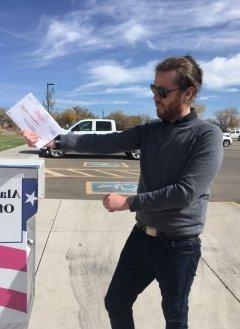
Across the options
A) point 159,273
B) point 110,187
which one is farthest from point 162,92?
point 110,187

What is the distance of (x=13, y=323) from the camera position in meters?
3.04

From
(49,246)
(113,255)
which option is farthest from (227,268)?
(49,246)

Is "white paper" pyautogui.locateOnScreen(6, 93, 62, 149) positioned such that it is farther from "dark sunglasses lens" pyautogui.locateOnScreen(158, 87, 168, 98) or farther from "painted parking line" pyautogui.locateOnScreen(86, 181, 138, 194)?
"painted parking line" pyautogui.locateOnScreen(86, 181, 138, 194)

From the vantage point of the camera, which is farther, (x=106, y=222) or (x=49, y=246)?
(x=106, y=222)

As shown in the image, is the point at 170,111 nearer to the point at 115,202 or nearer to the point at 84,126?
the point at 115,202

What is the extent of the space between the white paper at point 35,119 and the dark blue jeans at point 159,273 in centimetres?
78

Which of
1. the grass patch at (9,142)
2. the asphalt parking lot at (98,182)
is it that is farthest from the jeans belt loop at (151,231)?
the grass patch at (9,142)

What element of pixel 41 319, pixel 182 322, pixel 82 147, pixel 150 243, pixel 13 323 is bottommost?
pixel 41 319

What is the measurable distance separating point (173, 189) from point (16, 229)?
104cm

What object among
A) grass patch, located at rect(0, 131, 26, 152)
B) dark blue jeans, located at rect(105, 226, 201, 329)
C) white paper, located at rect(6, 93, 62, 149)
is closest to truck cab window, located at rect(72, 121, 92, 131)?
grass patch, located at rect(0, 131, 26, 152)

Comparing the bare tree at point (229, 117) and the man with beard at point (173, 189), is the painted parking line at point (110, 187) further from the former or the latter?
the bare tree at point (229, 117)

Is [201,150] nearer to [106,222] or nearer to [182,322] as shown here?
[182,322]

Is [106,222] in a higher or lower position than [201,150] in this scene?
lower

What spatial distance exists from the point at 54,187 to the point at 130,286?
25.8 ft
